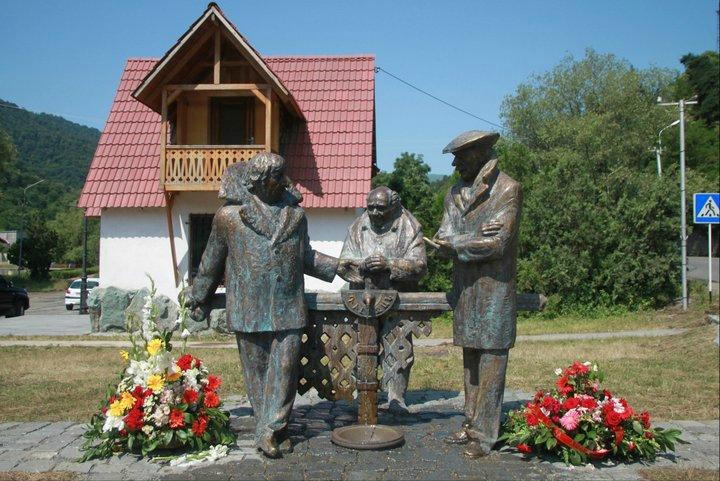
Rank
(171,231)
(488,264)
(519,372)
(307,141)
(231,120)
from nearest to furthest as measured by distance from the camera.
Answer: (488,264) → (519,372) → (171,231) → (307,141) → (231,120)

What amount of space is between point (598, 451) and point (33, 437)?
4.42m

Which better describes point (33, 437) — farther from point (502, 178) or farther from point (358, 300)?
point (502, 178)

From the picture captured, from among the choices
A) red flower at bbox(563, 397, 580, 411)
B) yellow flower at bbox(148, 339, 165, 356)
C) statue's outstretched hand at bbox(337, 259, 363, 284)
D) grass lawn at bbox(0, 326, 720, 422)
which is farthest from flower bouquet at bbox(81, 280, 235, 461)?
red flower at bbox(563, 397, 580, 411)

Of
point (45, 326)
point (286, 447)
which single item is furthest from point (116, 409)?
point (45, 326)

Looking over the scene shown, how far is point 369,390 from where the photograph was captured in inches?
211

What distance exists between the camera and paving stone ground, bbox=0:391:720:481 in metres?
4.50

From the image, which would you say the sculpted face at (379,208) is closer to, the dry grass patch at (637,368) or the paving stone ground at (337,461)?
the paving stone ground at (337,461)

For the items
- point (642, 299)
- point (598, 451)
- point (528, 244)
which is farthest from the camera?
point (528, 244)

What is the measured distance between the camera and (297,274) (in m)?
5.09

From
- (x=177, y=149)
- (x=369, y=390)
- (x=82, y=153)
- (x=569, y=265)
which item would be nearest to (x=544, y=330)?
(x=569, y=265)

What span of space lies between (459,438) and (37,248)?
38.3 metres

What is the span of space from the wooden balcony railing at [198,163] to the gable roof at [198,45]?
1249mm

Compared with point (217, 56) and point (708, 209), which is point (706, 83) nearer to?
point (708, 209)

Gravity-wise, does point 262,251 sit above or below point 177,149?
below
